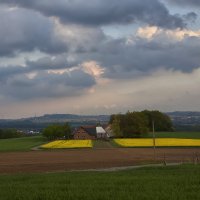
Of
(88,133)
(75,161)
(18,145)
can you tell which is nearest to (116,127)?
(88,133)

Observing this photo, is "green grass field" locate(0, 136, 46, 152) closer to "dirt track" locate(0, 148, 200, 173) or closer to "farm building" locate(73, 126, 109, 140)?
"dirt track" locate(0, 148, 200, 173)

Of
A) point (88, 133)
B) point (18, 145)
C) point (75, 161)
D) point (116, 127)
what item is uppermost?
point (116, 127)

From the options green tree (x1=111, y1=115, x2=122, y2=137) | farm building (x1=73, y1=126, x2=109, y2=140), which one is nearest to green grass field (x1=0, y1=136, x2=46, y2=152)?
green tree (x1=111, y1=115, x2=122, y2=137)

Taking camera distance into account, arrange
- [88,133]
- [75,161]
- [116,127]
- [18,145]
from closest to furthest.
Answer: [75,161] → [18,145] → [116,127] → [88,133]

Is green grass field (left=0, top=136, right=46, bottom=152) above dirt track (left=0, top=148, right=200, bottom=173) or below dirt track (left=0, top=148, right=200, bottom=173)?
above

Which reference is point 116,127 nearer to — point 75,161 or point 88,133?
point 88,133

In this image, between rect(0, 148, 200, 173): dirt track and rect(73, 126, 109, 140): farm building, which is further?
rect(73, 126, 109, 140): farm building

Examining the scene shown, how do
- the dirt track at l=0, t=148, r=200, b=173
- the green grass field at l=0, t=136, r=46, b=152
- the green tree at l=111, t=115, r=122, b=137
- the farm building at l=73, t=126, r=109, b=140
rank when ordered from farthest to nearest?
the farm building at l=73, t=126, r=109, b=140, the green tree at l=111, t=115, r=122, b=137, the green grass field at l=0, t=136, r=46, b=152, the dirt track at l=0, t=148, r=200, b=173

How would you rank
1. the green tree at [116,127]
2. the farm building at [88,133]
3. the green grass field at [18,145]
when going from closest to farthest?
the green grass field at [18,145]
the green tree at [116,127]
the farm building at [88,133]

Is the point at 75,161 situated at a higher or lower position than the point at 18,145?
lower

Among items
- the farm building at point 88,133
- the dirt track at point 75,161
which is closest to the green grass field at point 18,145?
the dirt track at point 75,161

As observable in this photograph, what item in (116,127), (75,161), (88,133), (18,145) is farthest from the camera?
(88,133)

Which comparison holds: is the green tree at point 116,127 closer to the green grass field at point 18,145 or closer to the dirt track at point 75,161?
the green grass field at point 18,145

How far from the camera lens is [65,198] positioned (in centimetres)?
1273
